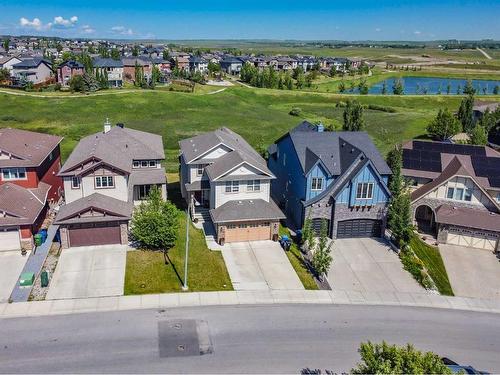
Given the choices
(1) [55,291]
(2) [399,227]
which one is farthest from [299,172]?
(1) [55,291]

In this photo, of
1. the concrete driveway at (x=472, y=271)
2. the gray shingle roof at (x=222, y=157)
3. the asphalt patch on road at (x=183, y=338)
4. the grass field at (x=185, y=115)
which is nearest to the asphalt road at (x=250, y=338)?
the asphalt patch on road at (x=183, y=338)

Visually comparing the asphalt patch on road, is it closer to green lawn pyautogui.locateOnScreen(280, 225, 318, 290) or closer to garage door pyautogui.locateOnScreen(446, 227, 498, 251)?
green lawn pyautogui.locateOnScreen(280, 225, 318, 290)

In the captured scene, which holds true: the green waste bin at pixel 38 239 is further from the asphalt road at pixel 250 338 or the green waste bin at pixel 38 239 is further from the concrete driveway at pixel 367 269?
the concrete driveway at pixel 367 269

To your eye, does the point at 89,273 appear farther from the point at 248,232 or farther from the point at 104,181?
the point at 248,232

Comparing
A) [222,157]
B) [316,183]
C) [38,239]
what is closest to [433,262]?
[316,183]

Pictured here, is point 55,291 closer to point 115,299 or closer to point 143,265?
point 115,299

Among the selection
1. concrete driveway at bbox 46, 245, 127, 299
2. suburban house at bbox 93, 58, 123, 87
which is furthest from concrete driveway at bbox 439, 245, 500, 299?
suburban house at bbox 93, 58, 123, 87
